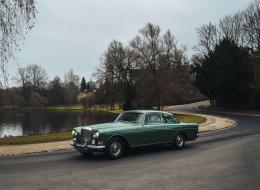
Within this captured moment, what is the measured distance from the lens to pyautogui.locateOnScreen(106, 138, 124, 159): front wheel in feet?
49.4

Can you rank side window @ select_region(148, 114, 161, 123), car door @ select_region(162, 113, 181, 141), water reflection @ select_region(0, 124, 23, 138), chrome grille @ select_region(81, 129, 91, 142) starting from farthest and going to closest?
water reflection @ select_region(0, 124, 23, 138) → car door @ select_region(162, 113, 181, 141) → side window @ select_region(148, 114, 161, 123) → chrome grille @ select_region(81, 129, 91, 142)

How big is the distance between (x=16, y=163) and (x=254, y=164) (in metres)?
7.61

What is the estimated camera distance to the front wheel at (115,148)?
15.1 m

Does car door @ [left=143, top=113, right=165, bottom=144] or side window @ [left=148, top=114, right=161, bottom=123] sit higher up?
side window @ [left=148, top=114, right=161, bottom=123]

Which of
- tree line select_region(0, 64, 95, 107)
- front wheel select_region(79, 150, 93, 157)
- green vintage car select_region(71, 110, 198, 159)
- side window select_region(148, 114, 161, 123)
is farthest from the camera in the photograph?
tree line select_region(0, 64, 95, 107)

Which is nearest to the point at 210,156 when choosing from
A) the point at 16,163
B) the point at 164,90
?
the point at 16,163

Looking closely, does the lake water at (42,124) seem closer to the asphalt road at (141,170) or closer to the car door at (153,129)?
the car door at (153,129)

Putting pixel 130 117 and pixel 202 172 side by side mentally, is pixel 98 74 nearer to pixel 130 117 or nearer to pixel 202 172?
pixel 130 117

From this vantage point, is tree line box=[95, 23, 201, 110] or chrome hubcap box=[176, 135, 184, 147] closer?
chrome hubcap box=[176, 135, 184, 147]

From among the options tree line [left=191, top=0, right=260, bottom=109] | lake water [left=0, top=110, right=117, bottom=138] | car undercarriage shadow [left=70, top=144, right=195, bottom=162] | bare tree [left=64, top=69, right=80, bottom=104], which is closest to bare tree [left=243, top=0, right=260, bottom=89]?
tree line [left=191, top=0, right=260, bottom=109]

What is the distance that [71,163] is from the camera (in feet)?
46.3

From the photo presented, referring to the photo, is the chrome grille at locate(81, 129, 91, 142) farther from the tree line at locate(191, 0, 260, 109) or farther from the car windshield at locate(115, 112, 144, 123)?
the tree line at locate(191, 0, 260, 109)

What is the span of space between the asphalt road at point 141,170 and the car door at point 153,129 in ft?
1.73

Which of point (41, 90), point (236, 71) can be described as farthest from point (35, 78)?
point (236, 71)
